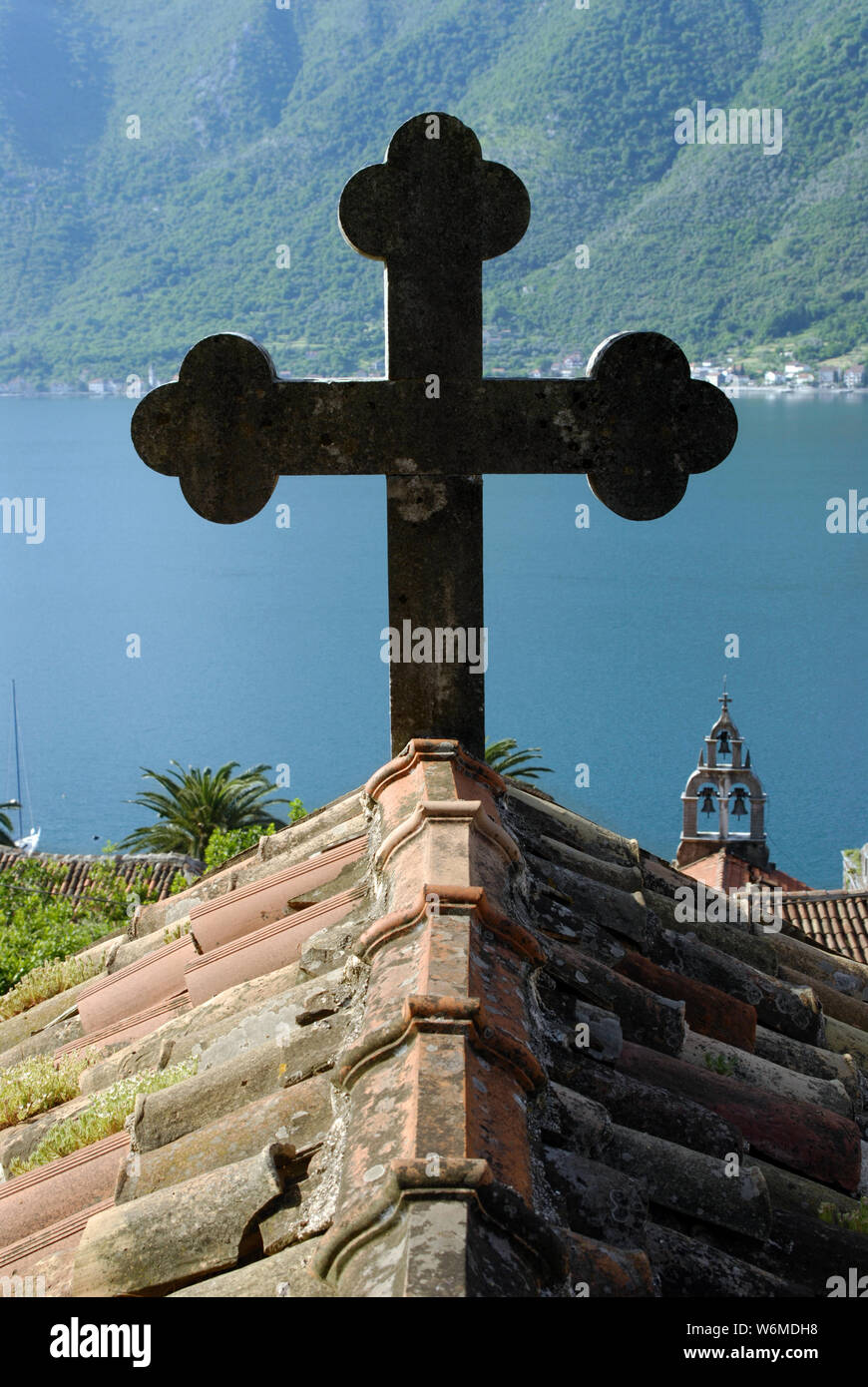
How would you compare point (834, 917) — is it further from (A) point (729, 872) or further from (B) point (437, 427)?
(B) point (437, 427)

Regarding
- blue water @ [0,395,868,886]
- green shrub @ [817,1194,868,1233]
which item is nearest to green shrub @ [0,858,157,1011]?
green shrub @ [817,1194,868,1233]

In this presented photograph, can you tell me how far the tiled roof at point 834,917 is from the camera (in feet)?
82.3

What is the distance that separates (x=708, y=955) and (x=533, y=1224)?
2.02 meters

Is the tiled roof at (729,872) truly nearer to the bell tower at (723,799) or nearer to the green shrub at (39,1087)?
the bell tower at (723,799)

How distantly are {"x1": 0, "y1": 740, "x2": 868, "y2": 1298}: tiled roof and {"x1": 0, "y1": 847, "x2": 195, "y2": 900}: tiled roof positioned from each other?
24564 mm

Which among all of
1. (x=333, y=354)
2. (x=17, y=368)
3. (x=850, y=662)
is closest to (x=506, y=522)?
(x=333, y=354)

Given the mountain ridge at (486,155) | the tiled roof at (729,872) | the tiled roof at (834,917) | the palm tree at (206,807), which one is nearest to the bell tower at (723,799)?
the tiled roof at (729,872)

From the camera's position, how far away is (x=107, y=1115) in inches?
139

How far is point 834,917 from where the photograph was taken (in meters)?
26.2

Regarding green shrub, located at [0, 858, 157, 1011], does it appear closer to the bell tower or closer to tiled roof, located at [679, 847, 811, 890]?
tiled roof, located at [679, 847, 811, 890]

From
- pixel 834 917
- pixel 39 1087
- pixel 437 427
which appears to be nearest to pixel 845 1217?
pixel 39 1087

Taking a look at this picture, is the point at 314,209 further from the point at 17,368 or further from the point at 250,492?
the point at 250,492

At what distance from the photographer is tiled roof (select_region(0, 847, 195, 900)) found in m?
30.0
